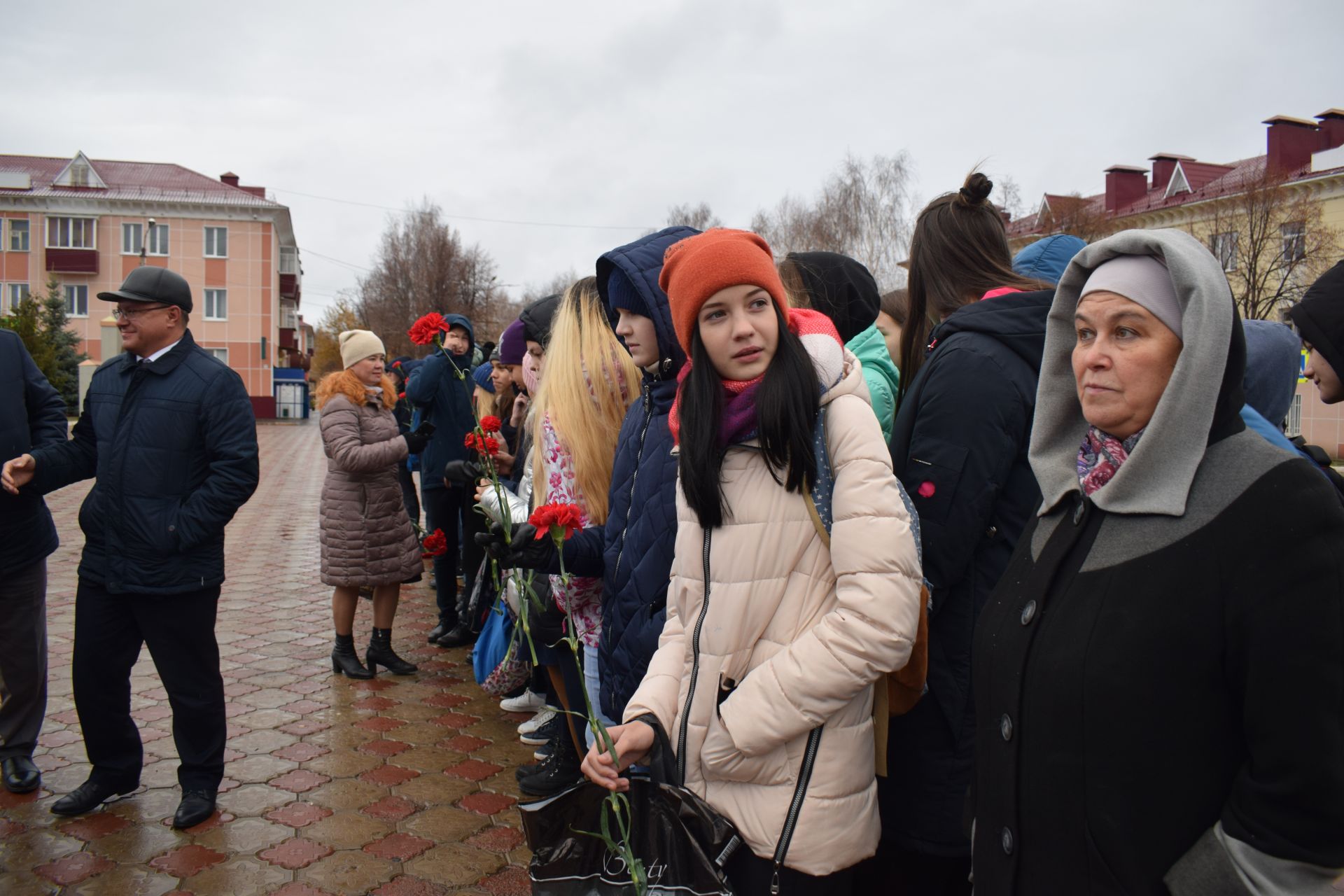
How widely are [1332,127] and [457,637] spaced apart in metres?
35.7

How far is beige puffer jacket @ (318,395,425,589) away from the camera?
5851 mm

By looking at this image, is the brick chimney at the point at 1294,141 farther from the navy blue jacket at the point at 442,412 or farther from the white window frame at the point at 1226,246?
the navy blue jacket at the point at 442,412

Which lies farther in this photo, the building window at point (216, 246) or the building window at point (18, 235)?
the building window at point (18, 235)

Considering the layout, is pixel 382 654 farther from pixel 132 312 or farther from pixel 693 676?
pixel 693 676

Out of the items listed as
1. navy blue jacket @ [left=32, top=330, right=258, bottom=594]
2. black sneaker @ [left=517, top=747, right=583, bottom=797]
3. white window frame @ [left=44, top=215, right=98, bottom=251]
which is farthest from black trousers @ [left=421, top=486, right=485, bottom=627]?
white window frame @ [left=44, top=215, right=98, bottom=251]

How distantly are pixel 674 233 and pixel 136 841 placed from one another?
3.30 m

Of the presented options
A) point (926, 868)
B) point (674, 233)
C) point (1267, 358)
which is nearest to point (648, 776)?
point (926, 868)

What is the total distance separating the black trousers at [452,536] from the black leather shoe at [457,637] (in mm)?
56

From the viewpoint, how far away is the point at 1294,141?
105 ft

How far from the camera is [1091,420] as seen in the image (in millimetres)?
1689

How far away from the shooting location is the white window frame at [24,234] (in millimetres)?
48312

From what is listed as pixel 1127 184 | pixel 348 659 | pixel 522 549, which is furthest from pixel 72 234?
pixel 522 549

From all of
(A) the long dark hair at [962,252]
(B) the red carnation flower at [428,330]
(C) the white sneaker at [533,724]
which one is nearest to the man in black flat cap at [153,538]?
(B) the red carnation flower at [428,330]

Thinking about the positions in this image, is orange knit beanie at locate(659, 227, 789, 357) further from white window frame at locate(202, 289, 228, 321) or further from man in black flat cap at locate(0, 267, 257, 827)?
white window frame at locate(202, 289, 228, 321)
